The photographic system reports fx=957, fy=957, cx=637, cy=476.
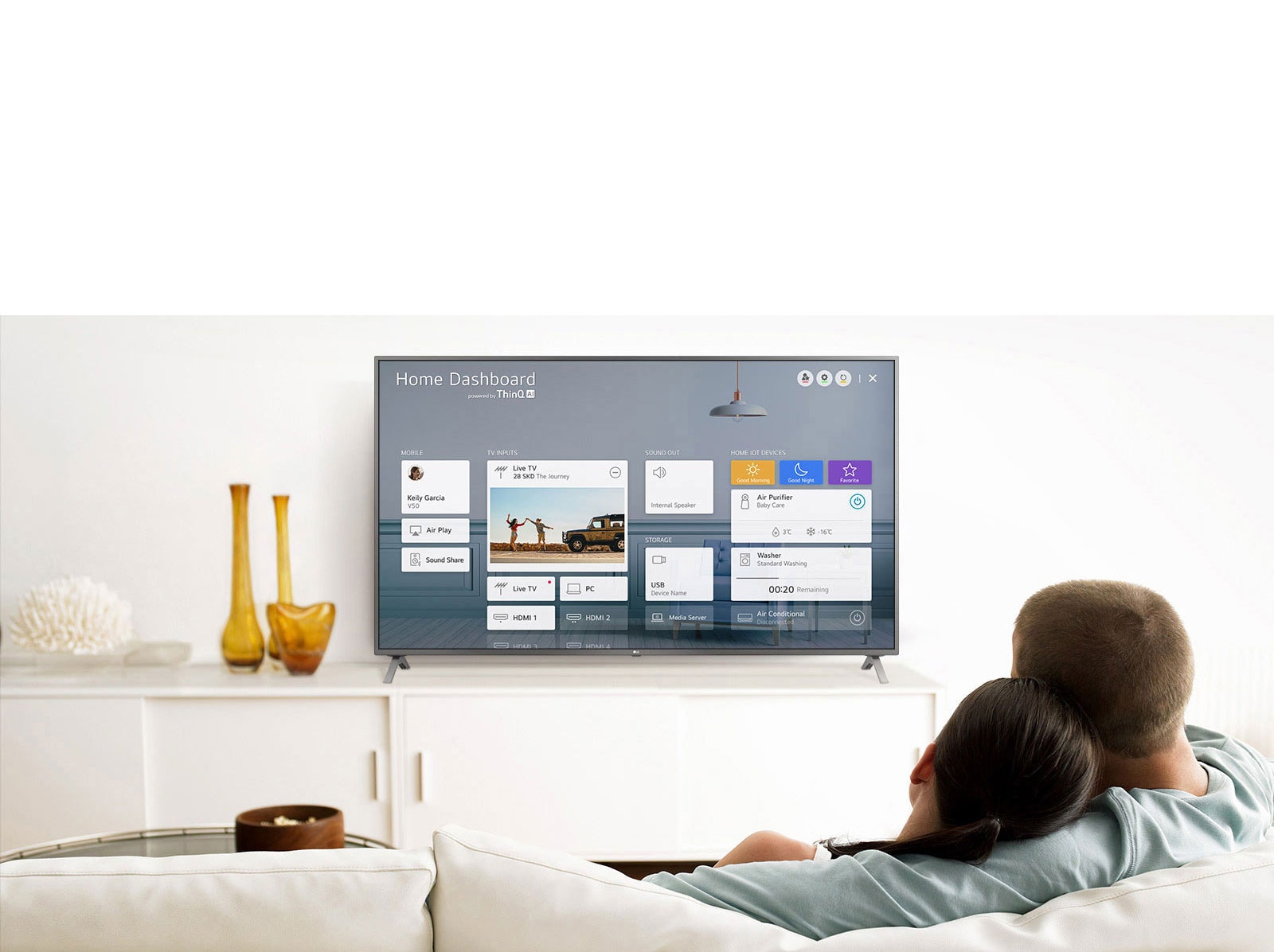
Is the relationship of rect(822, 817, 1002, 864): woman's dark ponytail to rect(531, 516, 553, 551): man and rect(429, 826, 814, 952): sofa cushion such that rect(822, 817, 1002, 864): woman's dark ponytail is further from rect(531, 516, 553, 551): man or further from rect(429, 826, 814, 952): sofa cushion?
rect(531, 516, 553, 551): man

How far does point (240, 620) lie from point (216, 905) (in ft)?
8.26

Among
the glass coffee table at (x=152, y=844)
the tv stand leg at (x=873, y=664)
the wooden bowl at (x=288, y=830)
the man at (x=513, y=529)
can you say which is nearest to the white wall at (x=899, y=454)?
the tv stand leg at (x=873, y=664)

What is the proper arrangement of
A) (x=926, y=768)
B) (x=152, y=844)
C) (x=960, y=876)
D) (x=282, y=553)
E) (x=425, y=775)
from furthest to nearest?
(x=282, y=553)
(x=425, y=775)
(x=152, y=844)
(x=926, y=768)
(x=960, y=876)

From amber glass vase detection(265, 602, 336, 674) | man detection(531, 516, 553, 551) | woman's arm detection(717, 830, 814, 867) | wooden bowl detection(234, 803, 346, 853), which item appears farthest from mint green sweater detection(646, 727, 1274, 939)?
amber glass vase detection(265, 602, 336, 674)

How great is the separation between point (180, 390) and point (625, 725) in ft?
6.49

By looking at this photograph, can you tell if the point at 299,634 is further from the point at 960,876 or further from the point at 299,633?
the point at 960,876

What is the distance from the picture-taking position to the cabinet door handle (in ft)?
10.1

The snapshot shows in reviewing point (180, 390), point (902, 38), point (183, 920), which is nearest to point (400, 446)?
point (180, 390)

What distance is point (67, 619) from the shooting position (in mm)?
3193

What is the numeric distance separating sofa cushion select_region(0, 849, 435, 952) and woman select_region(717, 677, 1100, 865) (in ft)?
1.62

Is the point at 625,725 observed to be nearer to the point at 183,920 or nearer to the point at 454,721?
the point at 454,721

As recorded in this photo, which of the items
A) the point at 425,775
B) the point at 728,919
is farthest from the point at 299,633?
the point at 728,919

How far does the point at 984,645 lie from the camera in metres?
3.51

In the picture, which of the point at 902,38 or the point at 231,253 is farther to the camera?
the point at 231,253
